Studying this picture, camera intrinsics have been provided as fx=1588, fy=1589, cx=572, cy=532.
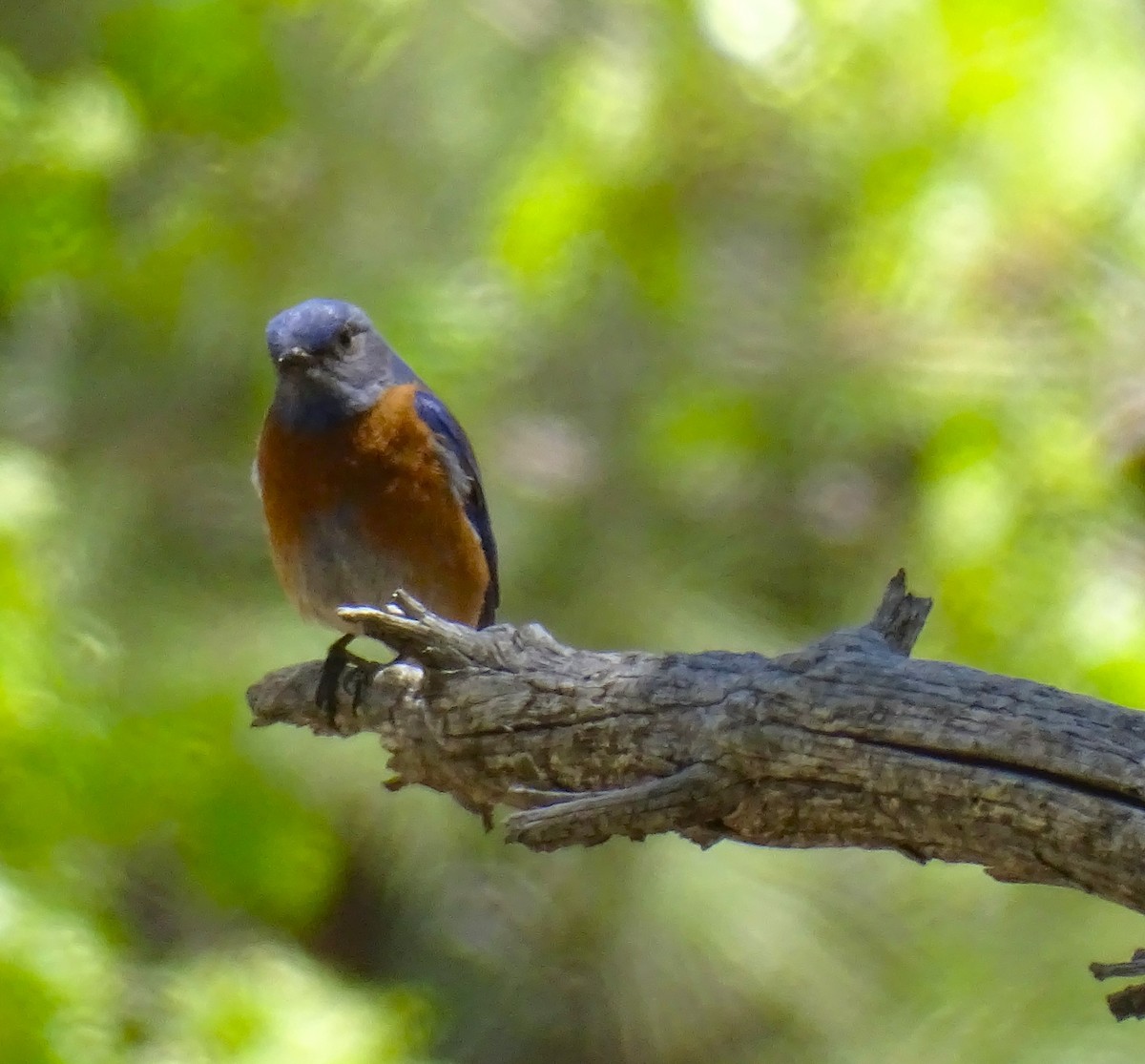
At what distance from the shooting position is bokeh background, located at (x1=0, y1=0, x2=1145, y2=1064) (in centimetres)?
375

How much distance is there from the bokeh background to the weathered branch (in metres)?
0.96

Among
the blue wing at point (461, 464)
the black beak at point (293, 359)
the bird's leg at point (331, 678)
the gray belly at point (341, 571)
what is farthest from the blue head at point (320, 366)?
the bird's leg at point (331, 678)

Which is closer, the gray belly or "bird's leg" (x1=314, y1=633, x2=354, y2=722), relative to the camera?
"bird's leg" (x1=314, y1=633, x2=354, y2=722)

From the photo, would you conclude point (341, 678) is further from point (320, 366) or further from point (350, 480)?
point (320, 366)

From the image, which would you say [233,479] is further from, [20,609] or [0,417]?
[20,609]

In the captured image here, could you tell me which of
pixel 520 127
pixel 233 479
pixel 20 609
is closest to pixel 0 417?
pixel 233 479

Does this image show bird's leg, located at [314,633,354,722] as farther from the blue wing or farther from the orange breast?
the blue wing

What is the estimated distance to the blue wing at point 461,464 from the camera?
398cm

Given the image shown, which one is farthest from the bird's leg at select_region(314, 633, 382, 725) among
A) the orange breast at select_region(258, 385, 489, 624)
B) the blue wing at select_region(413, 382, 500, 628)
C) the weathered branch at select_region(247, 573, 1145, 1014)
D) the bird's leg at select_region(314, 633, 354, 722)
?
the blue wing at select_region(413, 382, 500, 628)

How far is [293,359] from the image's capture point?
3.76 metres

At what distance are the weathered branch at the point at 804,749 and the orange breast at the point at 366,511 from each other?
84 cm

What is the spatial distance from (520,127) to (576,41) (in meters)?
0.31

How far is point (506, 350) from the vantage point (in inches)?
181

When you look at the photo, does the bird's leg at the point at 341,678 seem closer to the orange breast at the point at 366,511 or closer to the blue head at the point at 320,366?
the orange breast at the point at 366,511
